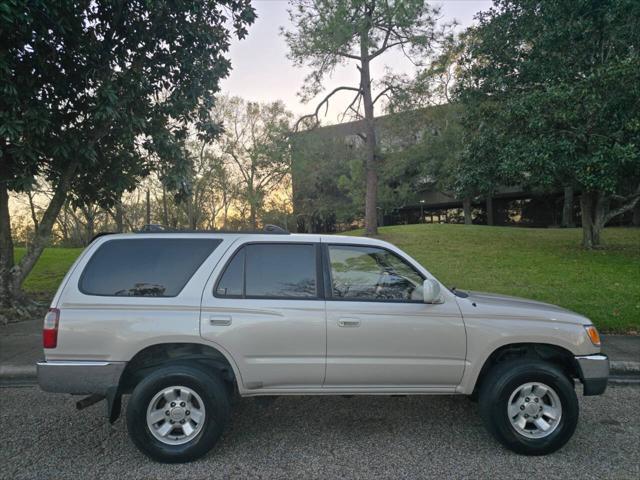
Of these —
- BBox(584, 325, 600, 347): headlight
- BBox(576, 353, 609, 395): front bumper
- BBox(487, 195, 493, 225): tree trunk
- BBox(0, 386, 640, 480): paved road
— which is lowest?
BBox(0, 386, 640, 480): paved road

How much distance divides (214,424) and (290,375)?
70 cm

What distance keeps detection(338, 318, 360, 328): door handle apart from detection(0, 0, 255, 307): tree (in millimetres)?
5412

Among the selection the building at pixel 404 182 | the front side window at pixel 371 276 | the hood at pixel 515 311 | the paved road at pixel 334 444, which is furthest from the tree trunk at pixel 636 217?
the front side window at pixel 371 276

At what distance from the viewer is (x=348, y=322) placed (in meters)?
3.66

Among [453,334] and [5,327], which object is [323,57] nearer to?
[5,327]

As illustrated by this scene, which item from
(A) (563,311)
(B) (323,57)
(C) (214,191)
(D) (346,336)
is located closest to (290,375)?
(D) (346,336)

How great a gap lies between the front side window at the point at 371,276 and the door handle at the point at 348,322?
202 mm

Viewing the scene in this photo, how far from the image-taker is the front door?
3.67 metres

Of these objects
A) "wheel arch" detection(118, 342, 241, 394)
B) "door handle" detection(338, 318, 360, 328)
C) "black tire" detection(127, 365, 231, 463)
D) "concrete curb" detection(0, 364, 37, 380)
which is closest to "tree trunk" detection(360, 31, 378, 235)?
"concrete curb" detection(0, 364, 37, 380)

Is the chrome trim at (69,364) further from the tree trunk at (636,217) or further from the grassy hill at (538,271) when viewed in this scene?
the tree trunk at (636,217)

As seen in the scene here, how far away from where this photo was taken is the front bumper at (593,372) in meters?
3.75

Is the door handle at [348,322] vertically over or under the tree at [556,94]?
under

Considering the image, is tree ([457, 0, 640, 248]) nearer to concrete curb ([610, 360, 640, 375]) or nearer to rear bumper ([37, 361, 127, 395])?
concrete curb ([610, 360, 640, 375])

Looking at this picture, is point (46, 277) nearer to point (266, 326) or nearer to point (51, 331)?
point (51, 331)
